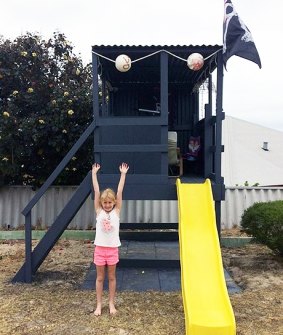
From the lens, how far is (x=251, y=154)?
17094 millimetres

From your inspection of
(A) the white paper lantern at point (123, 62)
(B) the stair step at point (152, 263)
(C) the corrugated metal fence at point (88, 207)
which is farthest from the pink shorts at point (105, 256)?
(C) the corrugated metal fence at point (88, 207)

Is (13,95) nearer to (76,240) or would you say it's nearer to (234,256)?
(76,240)

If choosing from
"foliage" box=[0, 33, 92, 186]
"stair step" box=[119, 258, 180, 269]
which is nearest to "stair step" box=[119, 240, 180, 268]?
"stair step" box=[119, 258, 180, 269]

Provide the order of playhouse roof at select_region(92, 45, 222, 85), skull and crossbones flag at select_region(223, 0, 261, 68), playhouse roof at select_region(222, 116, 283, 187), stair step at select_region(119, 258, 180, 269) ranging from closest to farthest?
skull and crossbones flag at select_region(223, 0, 261, 68), playhouse roof at select_region(92, 45, 222, 85), stair step at select_region(119, 258, 180, 269), playhouse roof at select_region(222, 116, 283, 187)

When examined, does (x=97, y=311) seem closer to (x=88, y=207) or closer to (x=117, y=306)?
(x=117, y=306)

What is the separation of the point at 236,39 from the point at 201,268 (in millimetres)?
3314

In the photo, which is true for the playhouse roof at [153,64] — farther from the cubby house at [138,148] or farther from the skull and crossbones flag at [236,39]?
the skull and crossbones flag at [236,39]

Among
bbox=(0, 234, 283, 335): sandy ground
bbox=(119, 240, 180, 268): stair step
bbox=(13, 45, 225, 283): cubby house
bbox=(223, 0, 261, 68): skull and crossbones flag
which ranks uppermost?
bbox=(223, 0, 261, 68): skull and crossbones flag

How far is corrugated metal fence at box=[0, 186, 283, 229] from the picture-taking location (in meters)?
10.3

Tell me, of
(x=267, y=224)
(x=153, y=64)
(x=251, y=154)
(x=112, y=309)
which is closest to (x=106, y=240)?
(x=112, y=309)

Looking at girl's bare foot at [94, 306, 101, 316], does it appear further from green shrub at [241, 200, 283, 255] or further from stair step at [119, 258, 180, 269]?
green shrub at [241, 200, 283, 255]

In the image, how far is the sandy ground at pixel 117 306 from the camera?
426cm

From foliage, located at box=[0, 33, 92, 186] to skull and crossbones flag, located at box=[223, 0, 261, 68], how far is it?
165 inches

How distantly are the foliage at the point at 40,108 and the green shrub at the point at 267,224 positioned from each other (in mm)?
4485
